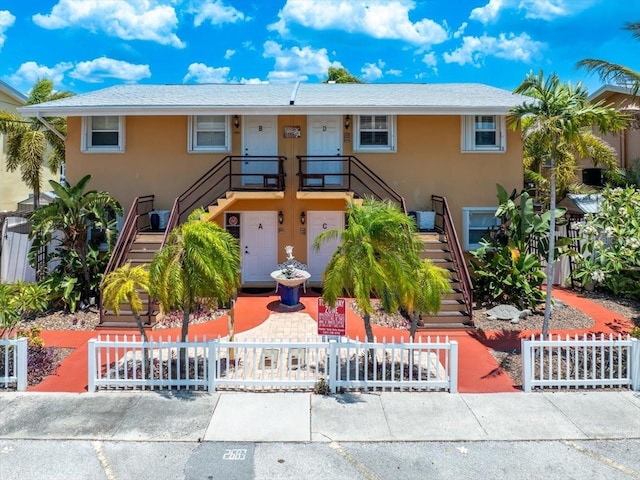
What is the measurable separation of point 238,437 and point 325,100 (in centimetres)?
1104

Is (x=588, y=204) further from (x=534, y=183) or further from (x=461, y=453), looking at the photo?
(x=461, y=453)

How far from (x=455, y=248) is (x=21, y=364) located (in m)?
9.97

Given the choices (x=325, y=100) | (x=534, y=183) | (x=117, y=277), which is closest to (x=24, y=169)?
(x=325, y=100)

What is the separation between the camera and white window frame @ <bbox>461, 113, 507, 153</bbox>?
46.6 feet

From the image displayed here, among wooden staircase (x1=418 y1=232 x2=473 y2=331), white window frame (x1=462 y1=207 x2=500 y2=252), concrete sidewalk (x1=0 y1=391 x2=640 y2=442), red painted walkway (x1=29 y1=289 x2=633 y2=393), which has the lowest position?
concrete sidewalk (x1=0 y1=391 x2=640 y2=442)

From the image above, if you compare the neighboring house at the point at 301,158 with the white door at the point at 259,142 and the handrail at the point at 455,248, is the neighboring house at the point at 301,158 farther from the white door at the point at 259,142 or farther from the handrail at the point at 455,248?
the handrail at the point at 455,248

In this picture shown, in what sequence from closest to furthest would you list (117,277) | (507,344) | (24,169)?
1. (117,277)
2. (507,344)
3. (24,169)

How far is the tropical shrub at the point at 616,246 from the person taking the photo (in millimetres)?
11383

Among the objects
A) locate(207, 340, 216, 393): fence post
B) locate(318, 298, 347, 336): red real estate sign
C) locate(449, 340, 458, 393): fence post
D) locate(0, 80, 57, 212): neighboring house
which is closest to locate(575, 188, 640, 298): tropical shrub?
locate(449, 340, 458, 393): fence post

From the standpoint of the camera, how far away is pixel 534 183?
58.3 feet

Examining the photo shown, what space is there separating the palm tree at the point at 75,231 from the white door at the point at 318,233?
5.86 m

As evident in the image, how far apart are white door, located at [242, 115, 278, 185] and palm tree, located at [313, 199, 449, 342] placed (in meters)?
7.27

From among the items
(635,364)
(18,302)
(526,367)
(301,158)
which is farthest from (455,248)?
(18,302)

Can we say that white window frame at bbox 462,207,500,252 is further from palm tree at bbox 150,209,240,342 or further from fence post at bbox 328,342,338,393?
palm tree at bbox 150,209,240,342
